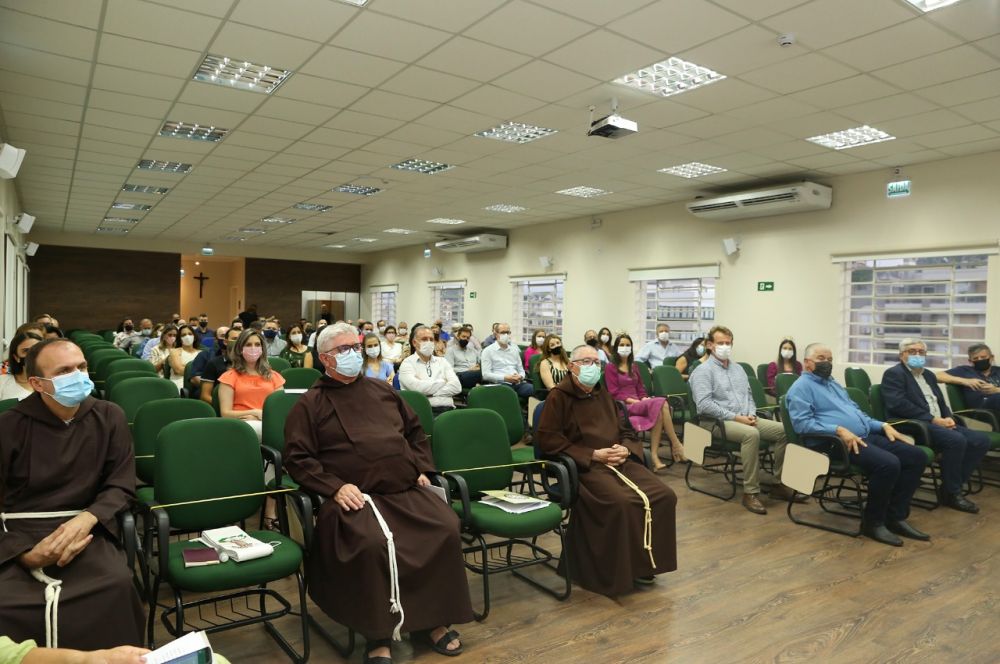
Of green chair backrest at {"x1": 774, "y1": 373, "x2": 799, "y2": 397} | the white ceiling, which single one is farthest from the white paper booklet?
green chair backrest at {"x1": 774, "y1": 373, "x2": 799, "y2": 397}

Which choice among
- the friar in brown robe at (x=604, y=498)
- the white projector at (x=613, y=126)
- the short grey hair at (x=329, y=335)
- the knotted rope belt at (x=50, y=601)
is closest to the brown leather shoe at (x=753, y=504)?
the friar in brown robe at (x=604, y=498)

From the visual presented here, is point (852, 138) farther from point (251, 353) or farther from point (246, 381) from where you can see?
point (246, 381)

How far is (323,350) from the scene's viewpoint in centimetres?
334

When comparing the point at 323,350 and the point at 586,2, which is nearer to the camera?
the point at 323,350

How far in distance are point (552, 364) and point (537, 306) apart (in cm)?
688

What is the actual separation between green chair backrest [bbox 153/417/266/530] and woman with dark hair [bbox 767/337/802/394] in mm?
6758

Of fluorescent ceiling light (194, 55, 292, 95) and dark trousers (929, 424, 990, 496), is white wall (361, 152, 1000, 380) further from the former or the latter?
fluorescent ceiling light (194, 55, 292, 95)

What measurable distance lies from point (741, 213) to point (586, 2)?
19.2 ft

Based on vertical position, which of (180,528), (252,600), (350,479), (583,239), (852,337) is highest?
(583,239)

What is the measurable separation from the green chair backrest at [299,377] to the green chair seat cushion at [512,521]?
2.76m

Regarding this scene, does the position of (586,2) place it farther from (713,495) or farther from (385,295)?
(385,295)

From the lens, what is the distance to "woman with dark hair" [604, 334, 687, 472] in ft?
20.4

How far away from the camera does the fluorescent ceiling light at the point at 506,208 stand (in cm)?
1091

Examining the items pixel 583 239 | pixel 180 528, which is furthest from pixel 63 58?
pixel 583 239
